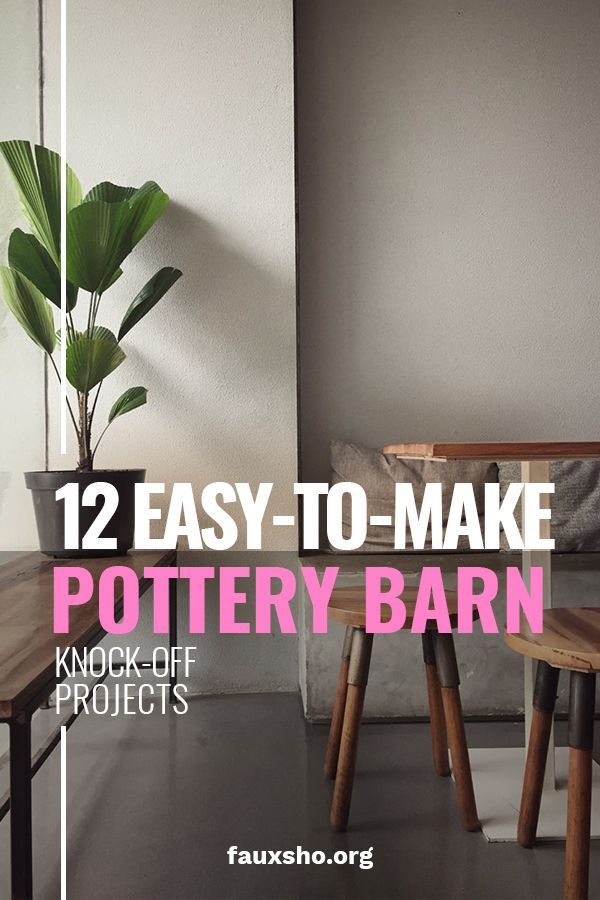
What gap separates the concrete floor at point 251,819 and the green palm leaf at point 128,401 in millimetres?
983

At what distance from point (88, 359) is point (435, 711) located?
1362 mm

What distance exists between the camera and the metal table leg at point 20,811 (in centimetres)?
108

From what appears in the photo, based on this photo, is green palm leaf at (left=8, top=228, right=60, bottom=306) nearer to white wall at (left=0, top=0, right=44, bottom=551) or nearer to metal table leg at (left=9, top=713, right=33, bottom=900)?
white wall at (left=0, top=0, right=44, bottom=551)

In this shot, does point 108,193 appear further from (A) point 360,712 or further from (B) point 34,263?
(A) point 360,712

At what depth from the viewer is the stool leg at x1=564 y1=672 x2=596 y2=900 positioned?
1.41 meters

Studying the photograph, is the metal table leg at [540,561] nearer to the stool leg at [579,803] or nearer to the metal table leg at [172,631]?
the stool leg at [579,803]

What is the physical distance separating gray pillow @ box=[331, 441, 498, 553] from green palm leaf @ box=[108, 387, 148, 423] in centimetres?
84

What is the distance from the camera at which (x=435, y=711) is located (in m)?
2.19

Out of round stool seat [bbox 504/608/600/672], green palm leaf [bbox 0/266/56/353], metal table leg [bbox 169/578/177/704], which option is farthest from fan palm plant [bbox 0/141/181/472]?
round stool seat [bbox 504/608/600/672]

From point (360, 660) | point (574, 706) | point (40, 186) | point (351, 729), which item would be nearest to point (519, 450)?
point (574, 706)

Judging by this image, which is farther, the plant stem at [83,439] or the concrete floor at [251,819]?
the plant stem at [83,439]

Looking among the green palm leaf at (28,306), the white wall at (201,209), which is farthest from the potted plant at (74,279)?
the white wall at (201,209)

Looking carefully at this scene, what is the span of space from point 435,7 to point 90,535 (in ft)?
7.89

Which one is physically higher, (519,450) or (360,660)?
(519,450)
